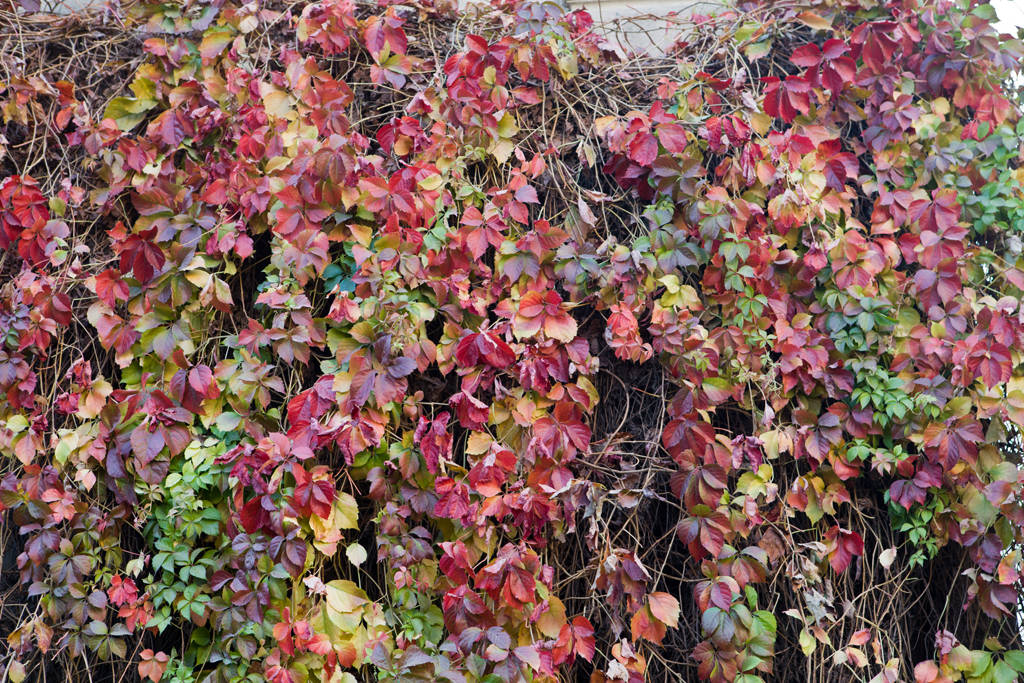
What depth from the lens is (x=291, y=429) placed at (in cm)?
159

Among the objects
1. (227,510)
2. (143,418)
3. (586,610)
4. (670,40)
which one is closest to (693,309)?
(586,610)

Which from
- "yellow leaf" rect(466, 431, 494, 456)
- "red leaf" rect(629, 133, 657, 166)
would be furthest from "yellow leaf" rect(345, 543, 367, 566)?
"red leaf" rect(629, 133, 657, 166)

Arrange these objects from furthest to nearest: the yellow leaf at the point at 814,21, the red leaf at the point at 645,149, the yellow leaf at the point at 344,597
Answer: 1. the yellow leaf at the point at 814,21
2. the red leaf at the point at 645,149
3. the yellow leaf at the point at 344,597

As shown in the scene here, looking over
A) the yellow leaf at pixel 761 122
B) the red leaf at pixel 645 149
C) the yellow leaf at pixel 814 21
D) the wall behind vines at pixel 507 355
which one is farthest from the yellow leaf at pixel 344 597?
the yellow leaf at pixel 814 21

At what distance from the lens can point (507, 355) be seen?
1.64 m

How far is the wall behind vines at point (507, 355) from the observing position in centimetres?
160

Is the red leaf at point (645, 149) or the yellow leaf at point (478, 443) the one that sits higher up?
the red leaf at point (645, 149)

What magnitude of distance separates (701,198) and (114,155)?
51.7 inches

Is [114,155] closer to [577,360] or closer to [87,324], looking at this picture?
[87,324]

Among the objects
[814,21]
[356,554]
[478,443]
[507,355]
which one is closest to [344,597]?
[356,554]

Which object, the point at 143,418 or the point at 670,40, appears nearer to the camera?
the point at 143,418

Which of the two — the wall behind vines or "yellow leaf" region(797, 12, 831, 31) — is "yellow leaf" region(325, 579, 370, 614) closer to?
the wall behind vines

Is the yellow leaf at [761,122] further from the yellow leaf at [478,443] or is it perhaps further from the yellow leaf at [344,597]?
the yellow leaf at [344,597]

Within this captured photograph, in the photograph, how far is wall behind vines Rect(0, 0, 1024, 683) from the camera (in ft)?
5.25
